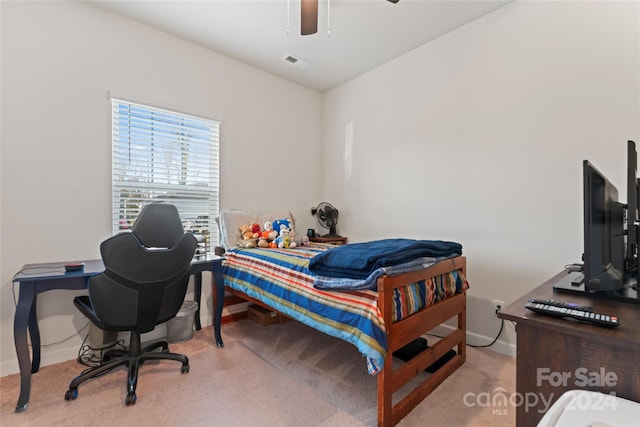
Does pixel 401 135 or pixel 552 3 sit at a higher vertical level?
pixel 552 3

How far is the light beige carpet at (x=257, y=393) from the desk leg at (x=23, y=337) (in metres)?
0.09

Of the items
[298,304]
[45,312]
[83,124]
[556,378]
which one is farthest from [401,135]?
[45,312]

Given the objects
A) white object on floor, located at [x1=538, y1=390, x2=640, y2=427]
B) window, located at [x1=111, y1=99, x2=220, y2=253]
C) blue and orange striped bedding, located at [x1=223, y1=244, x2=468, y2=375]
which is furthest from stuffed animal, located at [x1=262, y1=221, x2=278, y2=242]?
white object on floor, located at [x1=538, y1=390, x2=640, y2=427]

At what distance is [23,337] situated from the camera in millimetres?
1691

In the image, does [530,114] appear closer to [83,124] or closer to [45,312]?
[83,124]

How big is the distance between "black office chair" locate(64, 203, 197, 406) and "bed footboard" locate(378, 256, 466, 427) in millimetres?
1313

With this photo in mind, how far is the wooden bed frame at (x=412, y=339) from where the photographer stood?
1474mm

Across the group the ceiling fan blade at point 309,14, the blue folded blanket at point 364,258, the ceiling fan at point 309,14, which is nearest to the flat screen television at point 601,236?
the blue folded blanket at point 364,258

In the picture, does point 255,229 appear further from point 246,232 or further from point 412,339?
point 412,339

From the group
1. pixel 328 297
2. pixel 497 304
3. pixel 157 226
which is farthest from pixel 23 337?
pixel 497 304

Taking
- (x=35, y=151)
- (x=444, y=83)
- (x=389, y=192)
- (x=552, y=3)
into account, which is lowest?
(x=389, y=192)

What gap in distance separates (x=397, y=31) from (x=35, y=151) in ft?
9.95

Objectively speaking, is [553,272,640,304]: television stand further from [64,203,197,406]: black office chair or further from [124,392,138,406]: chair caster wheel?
[124,392,138,406]: chair caster wheel

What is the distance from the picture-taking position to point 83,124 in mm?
2312
